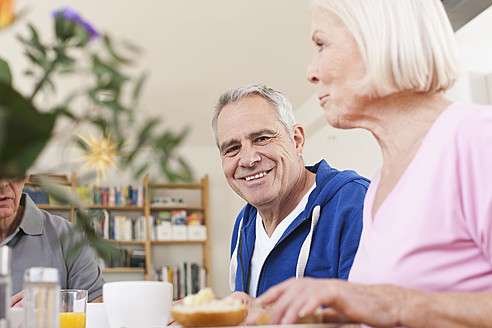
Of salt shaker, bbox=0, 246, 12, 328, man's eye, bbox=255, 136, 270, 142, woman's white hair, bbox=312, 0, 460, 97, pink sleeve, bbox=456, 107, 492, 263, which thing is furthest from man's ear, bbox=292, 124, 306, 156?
salt shaker, bbox=0, 246, 12, 328

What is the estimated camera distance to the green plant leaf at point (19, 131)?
415 mm

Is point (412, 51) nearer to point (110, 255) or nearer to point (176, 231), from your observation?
point (110, 255)

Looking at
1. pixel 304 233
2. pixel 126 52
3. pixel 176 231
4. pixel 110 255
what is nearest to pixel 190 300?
pixel 110 255

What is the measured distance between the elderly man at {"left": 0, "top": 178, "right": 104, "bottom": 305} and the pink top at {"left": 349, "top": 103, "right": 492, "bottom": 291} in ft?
4.44

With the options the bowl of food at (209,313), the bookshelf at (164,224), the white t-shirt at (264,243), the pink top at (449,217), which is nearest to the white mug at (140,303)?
the bowl of food at (209,313)

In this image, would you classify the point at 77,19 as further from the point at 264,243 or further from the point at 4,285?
the point at 264,243

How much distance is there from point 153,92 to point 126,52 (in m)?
4.95

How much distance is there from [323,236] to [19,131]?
115 centimetres

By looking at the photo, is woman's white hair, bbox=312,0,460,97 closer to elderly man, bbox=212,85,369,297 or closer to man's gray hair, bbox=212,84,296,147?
elderly man, bbox=212,85,369,297

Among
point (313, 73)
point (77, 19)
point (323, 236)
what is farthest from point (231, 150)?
point (77, 19)

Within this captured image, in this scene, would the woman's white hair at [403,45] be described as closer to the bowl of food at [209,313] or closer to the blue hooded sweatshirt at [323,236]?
the bowl of food at [209,313]

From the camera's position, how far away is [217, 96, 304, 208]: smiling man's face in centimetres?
178

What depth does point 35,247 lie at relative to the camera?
197 cm

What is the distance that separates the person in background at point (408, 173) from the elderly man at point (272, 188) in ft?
1.96
